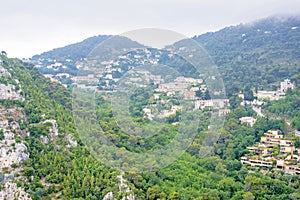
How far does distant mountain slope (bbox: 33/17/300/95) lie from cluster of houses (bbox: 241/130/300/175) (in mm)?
6031

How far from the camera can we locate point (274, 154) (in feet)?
41.9

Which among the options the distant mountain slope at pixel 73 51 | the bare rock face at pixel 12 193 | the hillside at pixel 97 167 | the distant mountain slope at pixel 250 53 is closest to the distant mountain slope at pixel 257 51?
the distant mountain slope at pixel 250 53

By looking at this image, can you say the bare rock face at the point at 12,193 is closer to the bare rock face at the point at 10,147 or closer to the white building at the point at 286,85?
the bare rock face at the point at 10,147

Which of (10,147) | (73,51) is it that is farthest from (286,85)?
(73,51)

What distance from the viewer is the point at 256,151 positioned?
1316 cm

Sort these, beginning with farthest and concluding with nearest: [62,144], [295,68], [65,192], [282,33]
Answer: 1. [282,33]
2. [295,68]
3. [62,144]
4. [65,192]

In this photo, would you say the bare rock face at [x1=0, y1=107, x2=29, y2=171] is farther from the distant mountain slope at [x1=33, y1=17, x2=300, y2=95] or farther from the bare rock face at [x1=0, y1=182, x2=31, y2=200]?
the distant mountain slope at [x1=33, y1=17, x2=300, y2=95]

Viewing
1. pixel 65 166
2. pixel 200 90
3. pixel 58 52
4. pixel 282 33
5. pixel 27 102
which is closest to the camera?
pixel 65 166

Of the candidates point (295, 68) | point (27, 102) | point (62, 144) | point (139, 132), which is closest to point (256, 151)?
point (139, 132)

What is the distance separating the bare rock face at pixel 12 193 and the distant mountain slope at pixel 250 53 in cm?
1250

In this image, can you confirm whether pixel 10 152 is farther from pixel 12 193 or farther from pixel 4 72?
pixel 4 72

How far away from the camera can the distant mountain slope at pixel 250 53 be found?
71.7ft

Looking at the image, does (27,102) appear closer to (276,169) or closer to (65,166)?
(65,166)

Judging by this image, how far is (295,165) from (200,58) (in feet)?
19.8
